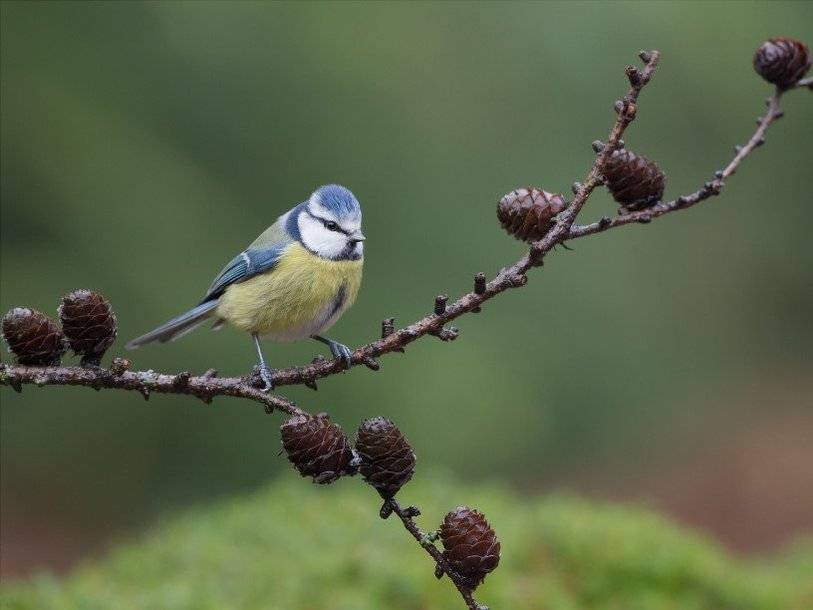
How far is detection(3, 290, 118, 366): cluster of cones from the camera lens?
106 cm

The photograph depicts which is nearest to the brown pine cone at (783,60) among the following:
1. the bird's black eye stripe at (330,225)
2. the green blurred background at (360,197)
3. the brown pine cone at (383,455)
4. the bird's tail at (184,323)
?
the brown pine cone at (383,455)

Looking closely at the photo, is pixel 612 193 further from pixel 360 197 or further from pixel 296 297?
pixel 360 197

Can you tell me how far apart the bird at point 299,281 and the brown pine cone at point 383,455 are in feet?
2.55

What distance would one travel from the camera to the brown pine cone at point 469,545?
0.94 m

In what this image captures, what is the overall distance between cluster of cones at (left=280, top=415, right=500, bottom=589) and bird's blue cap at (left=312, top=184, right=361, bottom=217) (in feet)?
2.58

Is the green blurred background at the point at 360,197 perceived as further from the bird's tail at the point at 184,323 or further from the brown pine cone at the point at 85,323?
the brown pine cone at the point at 85,323

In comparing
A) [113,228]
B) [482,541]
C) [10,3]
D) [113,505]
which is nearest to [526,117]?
[113,228]

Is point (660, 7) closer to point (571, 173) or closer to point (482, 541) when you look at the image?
point (571, 173)

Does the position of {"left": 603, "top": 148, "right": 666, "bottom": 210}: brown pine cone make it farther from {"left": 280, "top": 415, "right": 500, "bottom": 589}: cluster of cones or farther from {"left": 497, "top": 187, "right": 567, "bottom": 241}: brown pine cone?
{"left": 280, "top": 415, "right": 500, "bottom": 589}: cluster of cones

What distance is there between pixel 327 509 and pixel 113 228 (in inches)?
43.0

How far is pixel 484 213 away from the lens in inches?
140

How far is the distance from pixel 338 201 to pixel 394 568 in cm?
74

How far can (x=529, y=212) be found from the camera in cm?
102

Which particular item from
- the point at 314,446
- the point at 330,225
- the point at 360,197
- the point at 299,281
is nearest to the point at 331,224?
the point at 330,225
